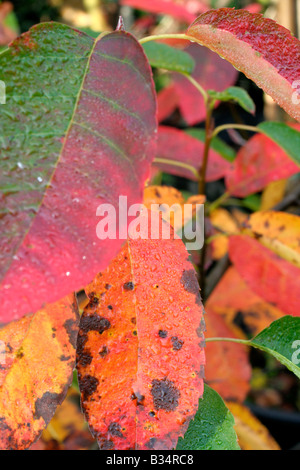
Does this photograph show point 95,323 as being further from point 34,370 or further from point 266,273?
point 266,273

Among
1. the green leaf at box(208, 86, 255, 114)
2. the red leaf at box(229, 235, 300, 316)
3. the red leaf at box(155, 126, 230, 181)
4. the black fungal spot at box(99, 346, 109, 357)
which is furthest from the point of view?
the red leaf at box(155, 126, 230, 181)

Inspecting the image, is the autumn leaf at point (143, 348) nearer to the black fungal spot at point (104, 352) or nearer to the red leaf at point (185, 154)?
the black fungal spot at point (104, 352)

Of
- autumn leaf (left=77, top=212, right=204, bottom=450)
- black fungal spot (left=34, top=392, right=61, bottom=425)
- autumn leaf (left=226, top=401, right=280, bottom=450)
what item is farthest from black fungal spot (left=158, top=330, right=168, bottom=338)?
autumn leaf (left=226, top=401, right=280, bottom=450)

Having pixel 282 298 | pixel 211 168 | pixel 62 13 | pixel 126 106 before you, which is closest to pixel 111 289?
pixel 126 106

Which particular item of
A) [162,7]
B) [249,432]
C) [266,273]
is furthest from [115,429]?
[162,7]

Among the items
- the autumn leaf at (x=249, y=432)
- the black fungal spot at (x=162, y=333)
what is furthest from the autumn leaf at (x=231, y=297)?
the black fungal spot at (x=162, y=333)

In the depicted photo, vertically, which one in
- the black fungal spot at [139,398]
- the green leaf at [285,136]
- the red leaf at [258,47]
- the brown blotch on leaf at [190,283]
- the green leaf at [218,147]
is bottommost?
the green leaf at [218,147]

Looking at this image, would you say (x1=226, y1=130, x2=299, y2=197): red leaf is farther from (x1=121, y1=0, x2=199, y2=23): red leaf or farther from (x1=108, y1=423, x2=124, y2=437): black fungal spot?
(x1=108, y1=423, x2=124, y2=437): black fungal spot
